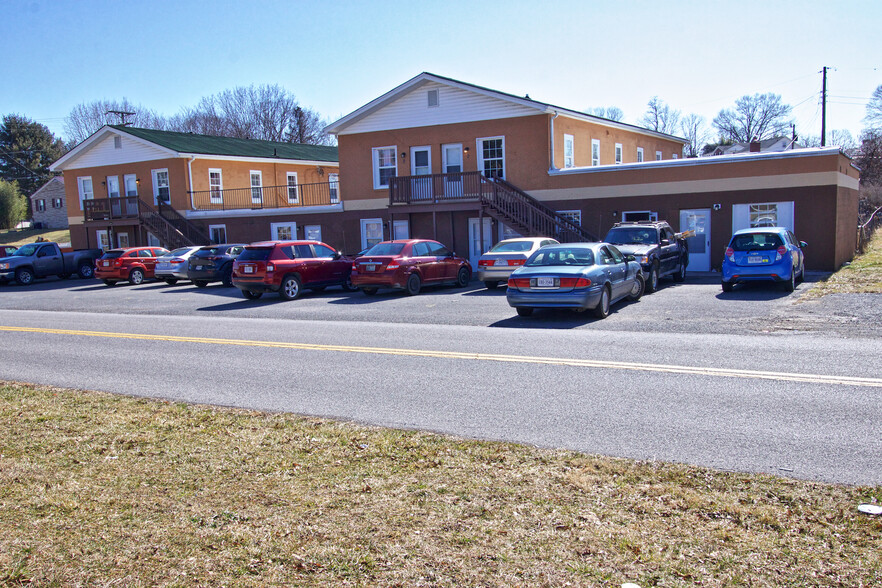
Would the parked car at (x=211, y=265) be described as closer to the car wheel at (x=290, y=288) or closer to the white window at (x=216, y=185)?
the car wheel at (x=290, y=288)

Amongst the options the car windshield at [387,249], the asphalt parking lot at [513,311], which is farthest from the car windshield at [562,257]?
the car windshield at [387,249]

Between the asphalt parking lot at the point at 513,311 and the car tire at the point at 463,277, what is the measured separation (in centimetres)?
35

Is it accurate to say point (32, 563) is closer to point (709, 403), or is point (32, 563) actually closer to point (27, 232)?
point (709, 403)

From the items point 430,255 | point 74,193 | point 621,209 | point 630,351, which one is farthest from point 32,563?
point 74,193

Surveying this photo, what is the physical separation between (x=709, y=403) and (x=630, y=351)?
292 cm

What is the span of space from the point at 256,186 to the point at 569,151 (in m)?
19.4

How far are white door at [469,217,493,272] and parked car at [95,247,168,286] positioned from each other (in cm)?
1239

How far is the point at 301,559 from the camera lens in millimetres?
3953

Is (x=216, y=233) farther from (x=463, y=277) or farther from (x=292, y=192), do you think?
(x=463, y=277)

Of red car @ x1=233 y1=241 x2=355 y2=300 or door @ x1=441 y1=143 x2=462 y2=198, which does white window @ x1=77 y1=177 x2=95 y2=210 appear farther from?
red car @ x1=233 y1=241 x2=355 y2=300

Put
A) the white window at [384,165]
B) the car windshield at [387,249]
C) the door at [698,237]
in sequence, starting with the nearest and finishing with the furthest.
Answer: the car windshield at [387,249] → the door at [698,237] → the white window at [384,165]

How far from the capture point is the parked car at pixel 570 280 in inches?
526

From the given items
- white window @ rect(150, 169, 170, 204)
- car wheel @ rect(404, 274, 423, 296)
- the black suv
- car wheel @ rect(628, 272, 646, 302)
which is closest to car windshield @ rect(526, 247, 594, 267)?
car wheel @ rect(628, 272, 646, 302)

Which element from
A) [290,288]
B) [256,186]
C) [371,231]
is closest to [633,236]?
[290,288]
